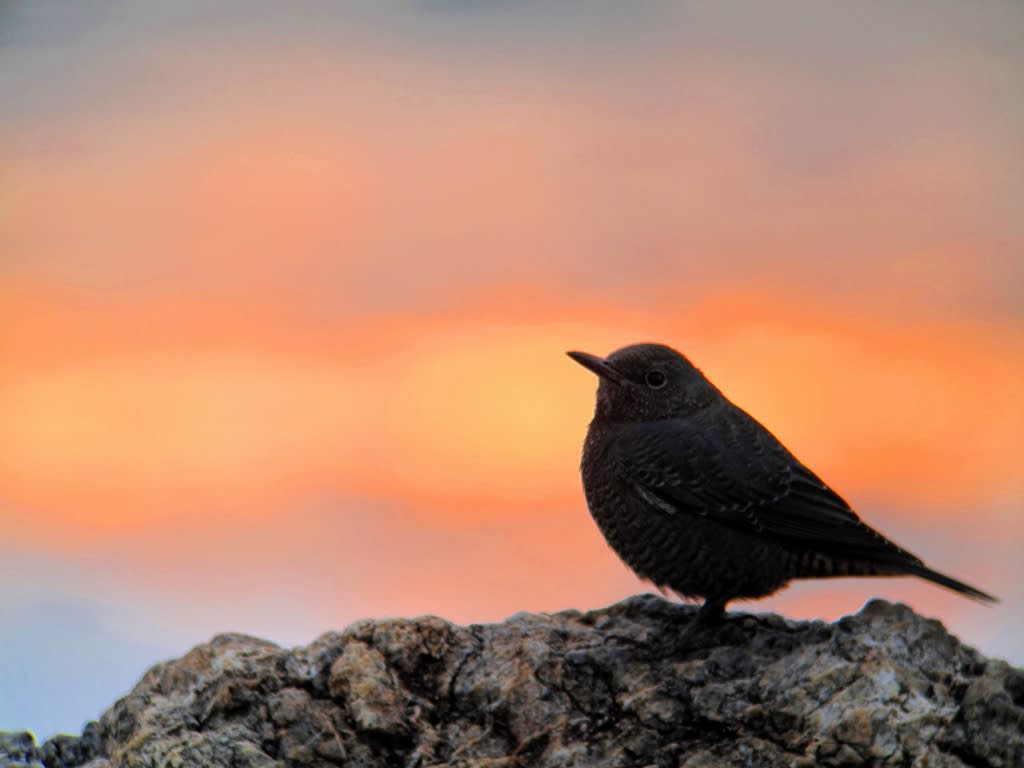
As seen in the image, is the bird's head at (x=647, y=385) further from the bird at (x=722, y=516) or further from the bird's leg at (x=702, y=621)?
the bird's leg at (x=702, y=621)

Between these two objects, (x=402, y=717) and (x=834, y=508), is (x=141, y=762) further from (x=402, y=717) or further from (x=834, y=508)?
(x=834, y=508)

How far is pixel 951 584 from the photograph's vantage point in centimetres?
734

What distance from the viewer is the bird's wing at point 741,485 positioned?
7.58 m

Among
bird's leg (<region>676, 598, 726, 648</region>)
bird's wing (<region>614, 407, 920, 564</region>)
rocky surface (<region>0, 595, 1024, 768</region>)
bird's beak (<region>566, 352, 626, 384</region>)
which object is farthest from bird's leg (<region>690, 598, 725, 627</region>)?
bird's beak (<region>566, 352, 626, 384</region>)

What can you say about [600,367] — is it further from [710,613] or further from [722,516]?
[710,613]

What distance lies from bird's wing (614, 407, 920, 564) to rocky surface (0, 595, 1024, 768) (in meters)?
0.57

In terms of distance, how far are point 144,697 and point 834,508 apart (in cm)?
421

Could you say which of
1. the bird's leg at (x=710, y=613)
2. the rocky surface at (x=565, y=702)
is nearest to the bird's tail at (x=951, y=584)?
the rocky surface at (x=565, y=702)

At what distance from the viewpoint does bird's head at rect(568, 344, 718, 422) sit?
848cm

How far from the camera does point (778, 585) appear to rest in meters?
7.74

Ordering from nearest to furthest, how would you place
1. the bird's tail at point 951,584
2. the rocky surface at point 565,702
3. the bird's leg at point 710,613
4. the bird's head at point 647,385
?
the rocky surface at point 565,702
the bird's tail at point 951,584
the bird's leg at point 710,613
the bird's head at point 647,385

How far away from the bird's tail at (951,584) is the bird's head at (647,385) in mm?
1848

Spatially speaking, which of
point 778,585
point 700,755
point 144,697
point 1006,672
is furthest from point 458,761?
point 1006,672

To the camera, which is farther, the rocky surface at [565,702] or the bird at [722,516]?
the bird at [722,516]
